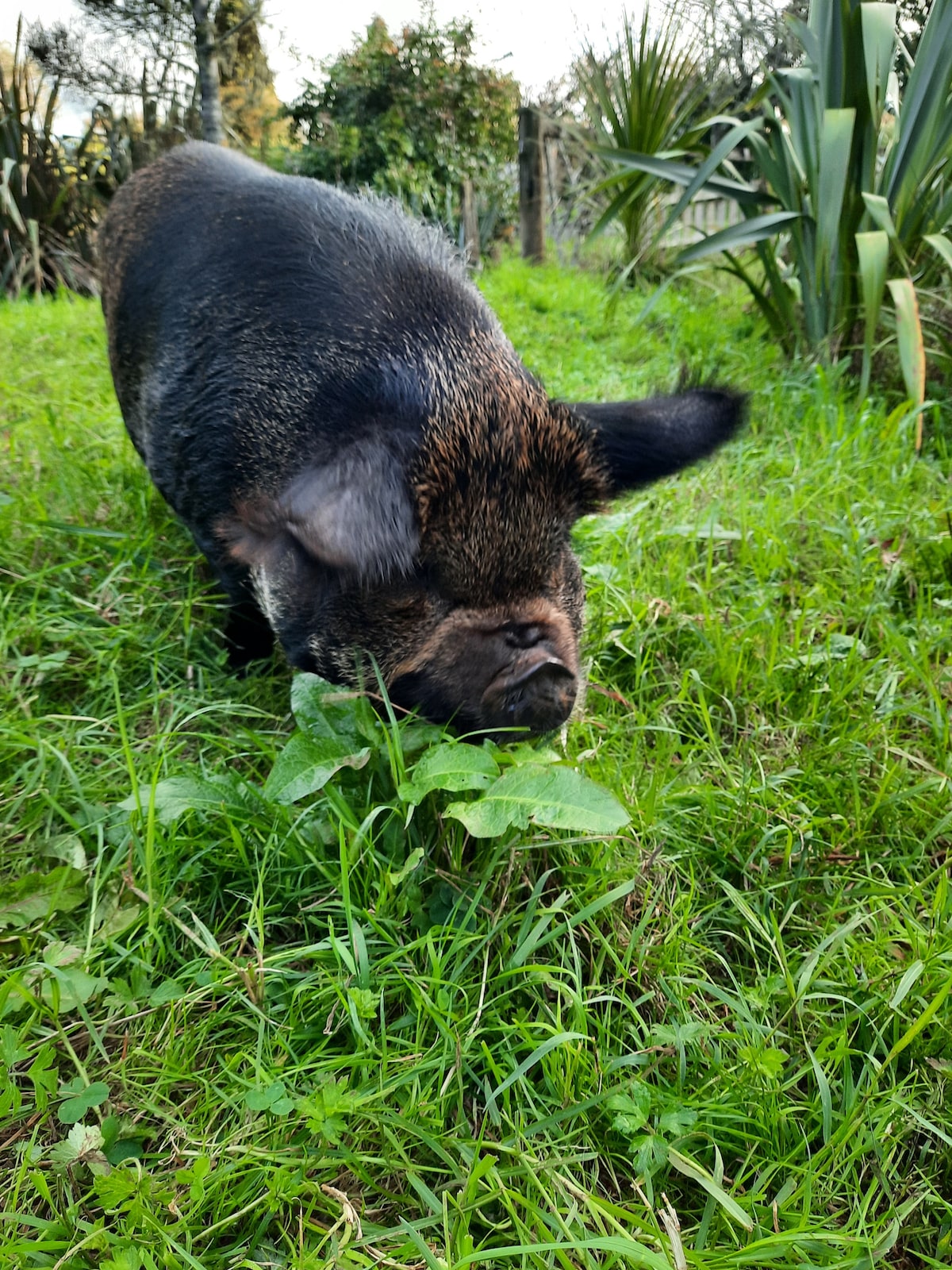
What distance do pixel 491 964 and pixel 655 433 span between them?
1314 mm

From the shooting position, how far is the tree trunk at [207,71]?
6.21 metres

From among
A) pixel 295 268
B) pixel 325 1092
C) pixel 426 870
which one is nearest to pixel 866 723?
pixel 426 870

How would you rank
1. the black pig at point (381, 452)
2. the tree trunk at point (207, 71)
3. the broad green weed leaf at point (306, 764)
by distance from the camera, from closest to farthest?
the broad green weed leaf at point (306, 764) → the black pig at point (381, 452) → the tree trunk at point (207, 71)

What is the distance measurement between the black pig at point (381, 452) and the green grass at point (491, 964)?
0.25 m

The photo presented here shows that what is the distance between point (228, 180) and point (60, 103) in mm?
7500

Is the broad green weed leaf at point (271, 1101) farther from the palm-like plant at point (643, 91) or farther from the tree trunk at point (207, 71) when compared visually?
the tree trunk at point (207, 71)

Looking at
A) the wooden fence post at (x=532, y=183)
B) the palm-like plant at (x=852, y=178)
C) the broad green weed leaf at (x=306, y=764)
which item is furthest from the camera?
the wooden fence post at (x=532, y=183)

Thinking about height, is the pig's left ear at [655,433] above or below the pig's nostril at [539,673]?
above

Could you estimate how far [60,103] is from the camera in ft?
27.5

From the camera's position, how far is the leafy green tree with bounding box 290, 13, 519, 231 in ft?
32.6

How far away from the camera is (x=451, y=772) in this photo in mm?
1585

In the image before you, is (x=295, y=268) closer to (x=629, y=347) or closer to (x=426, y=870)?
(x=426, y=870)

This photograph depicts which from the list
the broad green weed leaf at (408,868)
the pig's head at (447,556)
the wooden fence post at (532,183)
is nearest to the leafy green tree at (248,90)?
the wooden fence post at (532,183)

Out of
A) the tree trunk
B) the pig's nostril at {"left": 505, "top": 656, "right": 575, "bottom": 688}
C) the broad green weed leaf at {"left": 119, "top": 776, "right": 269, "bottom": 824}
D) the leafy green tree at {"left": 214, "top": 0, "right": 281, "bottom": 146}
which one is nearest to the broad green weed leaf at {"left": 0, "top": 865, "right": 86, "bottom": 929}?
the broad green weed leaf at {"left": 119, "top": 776, "right": 269, "bottom": 824}
